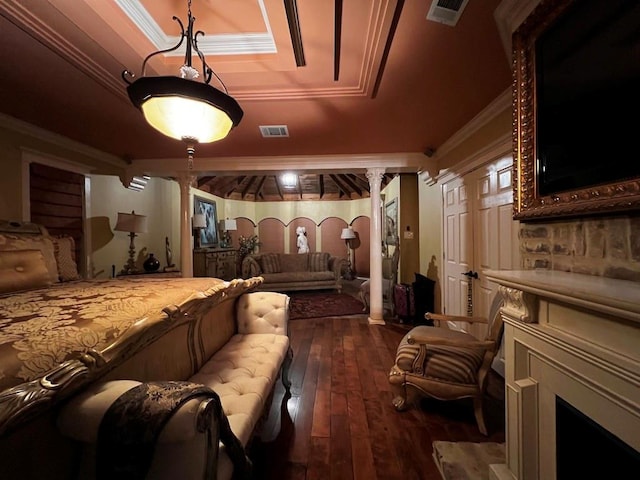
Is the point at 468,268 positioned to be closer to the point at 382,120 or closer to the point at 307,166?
the point at 382,120

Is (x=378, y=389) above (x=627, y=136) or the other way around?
the other way around

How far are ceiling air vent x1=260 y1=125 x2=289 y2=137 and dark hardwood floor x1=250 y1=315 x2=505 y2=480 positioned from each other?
2.64 meters

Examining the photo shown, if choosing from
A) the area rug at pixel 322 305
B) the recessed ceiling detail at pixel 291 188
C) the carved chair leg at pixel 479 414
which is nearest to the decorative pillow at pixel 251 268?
the area rug at pixel 322 305

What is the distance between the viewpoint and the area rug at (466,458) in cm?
138

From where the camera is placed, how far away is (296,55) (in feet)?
6.18

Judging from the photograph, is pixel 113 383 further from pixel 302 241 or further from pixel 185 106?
pixel 302 241

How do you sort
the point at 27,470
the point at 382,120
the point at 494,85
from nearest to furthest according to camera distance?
1. the point at 27,470
2. the point at 494,85
3. the point at 382,120

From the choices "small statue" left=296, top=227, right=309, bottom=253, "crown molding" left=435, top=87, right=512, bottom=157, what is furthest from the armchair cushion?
"small statue" left=296, top=227, right=309, bottom=253

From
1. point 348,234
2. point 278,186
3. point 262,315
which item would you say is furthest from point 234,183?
point 262,315

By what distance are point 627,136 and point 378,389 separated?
2.20m

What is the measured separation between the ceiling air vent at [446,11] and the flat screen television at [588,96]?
48 centimetres

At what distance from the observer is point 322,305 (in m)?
5.13

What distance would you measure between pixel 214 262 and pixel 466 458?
5689 millimetres

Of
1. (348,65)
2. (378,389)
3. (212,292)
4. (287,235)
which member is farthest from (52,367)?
(287,235)
